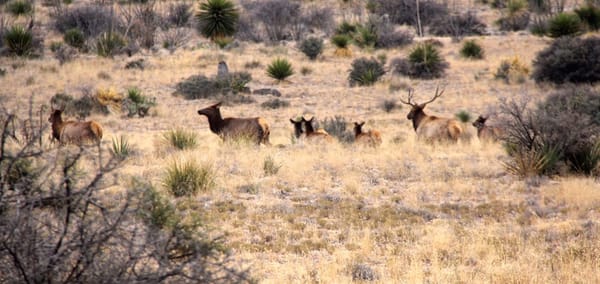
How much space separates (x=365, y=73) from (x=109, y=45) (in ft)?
41.7

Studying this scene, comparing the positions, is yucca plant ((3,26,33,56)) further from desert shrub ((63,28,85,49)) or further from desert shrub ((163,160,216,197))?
desert shrub ((163,160,216,197))

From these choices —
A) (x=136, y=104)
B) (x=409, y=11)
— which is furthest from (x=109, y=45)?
(x=409, y=11)

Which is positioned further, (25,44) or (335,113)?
(25,44)

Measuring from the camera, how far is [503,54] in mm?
34344

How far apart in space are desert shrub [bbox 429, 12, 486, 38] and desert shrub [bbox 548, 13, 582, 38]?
10.5 meters

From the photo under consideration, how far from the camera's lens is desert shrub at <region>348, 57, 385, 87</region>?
28.1 metres

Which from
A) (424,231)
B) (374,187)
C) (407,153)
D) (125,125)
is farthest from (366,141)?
(125,125)

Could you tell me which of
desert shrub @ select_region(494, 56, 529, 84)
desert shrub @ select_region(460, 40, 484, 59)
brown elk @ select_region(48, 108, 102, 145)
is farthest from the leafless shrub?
desert shrub @ select_region(460, 40, 484, 59)

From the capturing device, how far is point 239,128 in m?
16.2

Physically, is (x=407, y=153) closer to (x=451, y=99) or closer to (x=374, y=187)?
(x=374, y=187)

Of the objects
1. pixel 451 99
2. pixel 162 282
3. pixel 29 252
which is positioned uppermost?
pixel 29 252

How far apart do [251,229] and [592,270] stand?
3841mm

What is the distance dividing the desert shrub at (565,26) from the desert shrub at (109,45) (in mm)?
20151

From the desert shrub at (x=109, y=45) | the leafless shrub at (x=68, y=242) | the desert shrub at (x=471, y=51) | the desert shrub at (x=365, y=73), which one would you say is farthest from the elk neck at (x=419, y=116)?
the desert shrub at (x=109, y=45)
